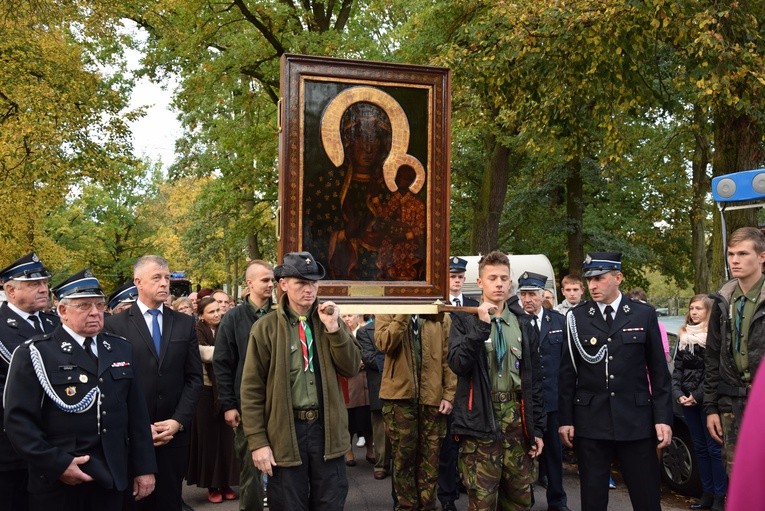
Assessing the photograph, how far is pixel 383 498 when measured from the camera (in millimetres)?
8938

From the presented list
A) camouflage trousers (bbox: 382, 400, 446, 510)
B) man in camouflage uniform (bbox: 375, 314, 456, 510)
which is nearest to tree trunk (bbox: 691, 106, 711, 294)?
man in camouflage uniform (bbox: 375, 314, 456, 510)

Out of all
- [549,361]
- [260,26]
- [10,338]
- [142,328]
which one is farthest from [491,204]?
[10,338]

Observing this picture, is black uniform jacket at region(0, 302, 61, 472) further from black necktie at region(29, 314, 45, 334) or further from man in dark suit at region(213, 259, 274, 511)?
man in dark suit at region(213, 259, 274, 511)

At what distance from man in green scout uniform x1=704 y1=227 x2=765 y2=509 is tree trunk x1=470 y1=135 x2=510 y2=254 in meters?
14.2

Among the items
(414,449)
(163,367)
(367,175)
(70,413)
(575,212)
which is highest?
(575,212)

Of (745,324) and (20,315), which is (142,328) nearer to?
(20,315)

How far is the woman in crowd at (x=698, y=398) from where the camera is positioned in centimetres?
798

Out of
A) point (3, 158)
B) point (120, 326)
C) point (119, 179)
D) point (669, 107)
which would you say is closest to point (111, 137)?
point (119, 179)

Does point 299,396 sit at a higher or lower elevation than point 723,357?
lower

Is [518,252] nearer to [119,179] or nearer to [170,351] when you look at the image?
[119,179]

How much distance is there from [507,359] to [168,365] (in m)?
2.58

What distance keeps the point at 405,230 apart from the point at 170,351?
1989 mm

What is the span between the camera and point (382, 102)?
612 cm

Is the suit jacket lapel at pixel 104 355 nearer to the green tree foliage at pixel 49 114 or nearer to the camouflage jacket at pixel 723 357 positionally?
the camouflage jacket at pixel 723 357
